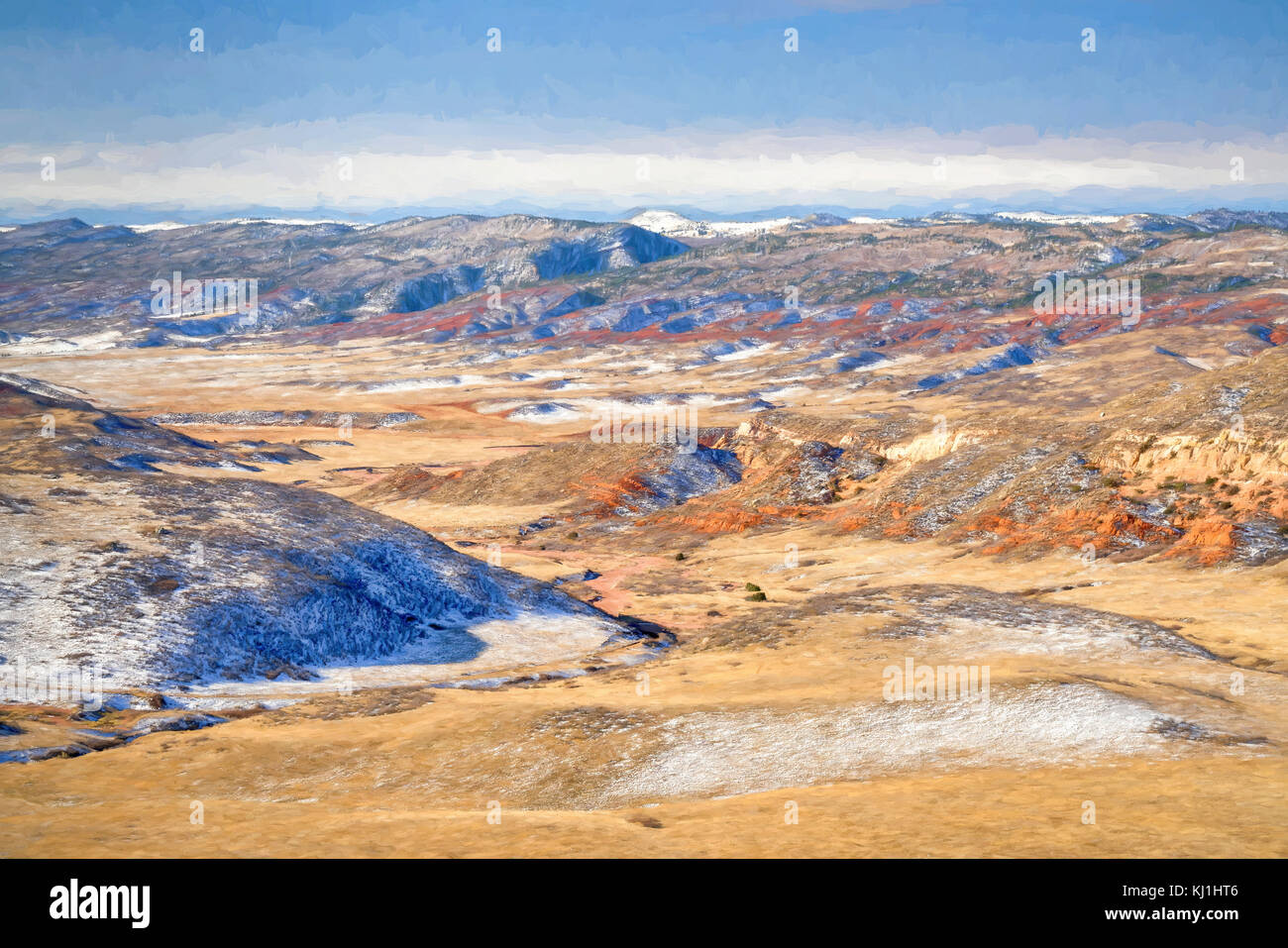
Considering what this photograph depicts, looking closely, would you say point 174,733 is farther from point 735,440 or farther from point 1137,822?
point 735,440

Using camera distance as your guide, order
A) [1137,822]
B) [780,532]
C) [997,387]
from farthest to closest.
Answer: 1. [997,387]
2. [780,532]
3. [1137,822]

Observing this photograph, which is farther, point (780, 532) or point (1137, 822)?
point (780, 532)
